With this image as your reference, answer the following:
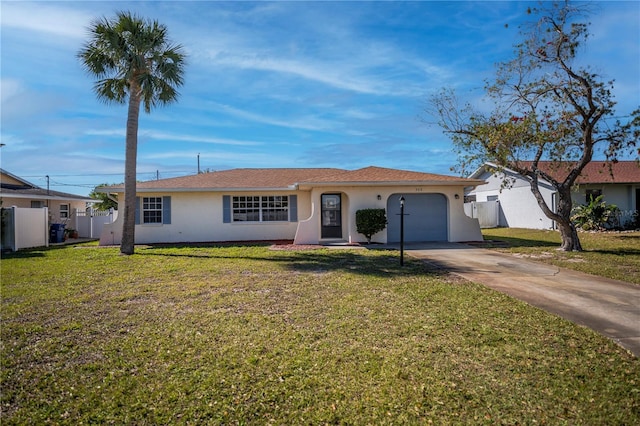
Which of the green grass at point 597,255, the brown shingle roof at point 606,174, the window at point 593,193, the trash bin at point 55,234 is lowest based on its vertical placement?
the green grass at point 597,255

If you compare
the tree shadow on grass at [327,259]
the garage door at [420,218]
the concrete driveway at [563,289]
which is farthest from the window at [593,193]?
the tree shadow on grass at [327,259]

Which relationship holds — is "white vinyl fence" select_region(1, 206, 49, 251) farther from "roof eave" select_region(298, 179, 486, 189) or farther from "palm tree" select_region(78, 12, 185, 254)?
"roof eave" select_region(298, 179, 486, 189)

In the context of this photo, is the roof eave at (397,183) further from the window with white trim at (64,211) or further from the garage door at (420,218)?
the window with white trim at (64,211)

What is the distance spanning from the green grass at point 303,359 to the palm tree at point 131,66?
7427 millimetres

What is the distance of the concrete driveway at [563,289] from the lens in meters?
5.12

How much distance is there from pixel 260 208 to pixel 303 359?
46.9 feet

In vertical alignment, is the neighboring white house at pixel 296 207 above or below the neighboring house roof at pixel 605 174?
below

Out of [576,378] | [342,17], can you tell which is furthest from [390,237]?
[576,378]

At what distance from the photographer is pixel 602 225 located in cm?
2050

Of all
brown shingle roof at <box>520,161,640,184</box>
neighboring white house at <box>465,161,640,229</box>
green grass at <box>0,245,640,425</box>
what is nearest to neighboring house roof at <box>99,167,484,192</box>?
neighboring white house at <box>465,161,640,229</box>

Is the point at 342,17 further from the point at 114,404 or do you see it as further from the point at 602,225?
the point at 602,225

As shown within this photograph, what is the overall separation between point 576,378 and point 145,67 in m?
14.7

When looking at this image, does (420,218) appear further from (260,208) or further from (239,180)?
(239,180)

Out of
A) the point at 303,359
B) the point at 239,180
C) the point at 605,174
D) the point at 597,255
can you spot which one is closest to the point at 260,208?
the point at 239,180
